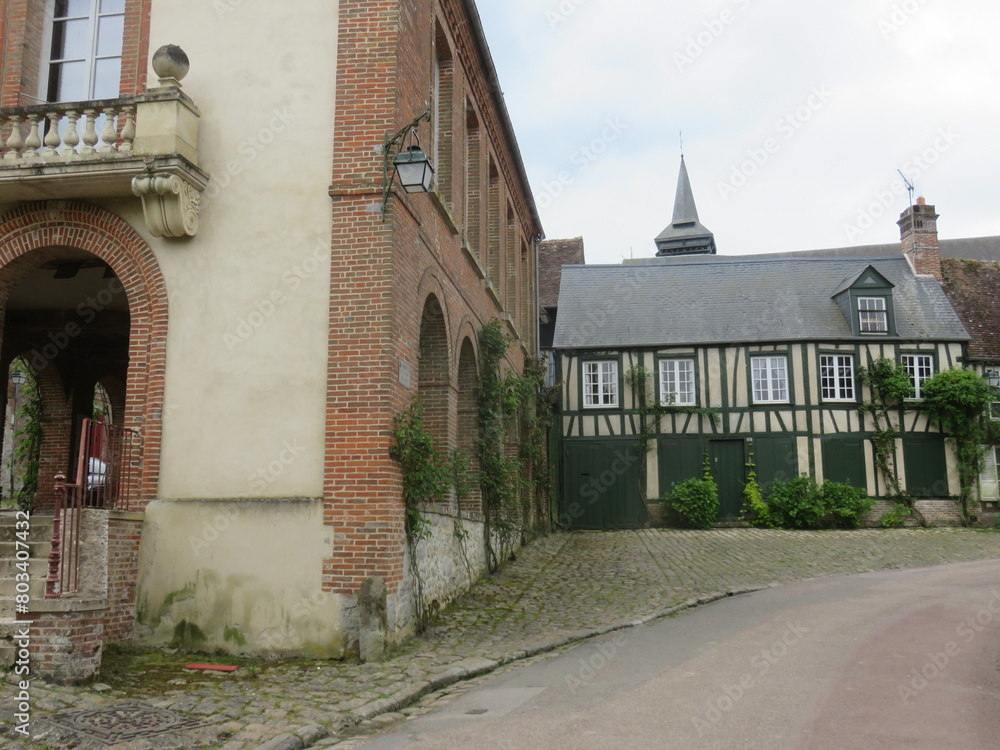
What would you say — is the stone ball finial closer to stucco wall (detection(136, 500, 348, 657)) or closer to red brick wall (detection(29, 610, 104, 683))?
stucco wall (detection(136, 500, 348, 657))

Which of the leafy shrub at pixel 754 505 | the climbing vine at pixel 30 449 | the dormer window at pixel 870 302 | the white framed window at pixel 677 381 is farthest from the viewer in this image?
the dormer window at pixel 870 302

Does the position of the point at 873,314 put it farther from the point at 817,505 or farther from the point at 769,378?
the point at 817,505

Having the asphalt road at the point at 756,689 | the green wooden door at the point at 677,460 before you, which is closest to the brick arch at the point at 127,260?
the asphalt road at the point at 756,689

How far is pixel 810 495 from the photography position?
21594 millimetres

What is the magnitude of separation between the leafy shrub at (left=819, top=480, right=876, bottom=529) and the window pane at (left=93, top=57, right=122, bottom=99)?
58.8 feet

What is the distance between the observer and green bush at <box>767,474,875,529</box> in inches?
846

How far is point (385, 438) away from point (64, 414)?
823 centimetres

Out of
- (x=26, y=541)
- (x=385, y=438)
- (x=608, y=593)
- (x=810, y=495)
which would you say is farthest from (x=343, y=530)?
(x=810, y=495)

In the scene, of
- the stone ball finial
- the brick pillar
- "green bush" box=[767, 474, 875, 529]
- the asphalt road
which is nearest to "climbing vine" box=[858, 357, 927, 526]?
"green bush" box=[767, 474, 875, 529]

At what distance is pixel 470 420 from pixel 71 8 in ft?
22.5

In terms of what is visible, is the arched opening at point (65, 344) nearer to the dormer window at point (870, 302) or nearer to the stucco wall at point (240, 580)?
the stucco wall at point (240, 580)

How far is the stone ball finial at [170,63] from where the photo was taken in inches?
325

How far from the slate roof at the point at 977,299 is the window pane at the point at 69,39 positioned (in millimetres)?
21781

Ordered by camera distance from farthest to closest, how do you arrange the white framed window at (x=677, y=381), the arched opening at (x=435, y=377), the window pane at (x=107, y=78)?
the white framed window at (x=677, y=381), the arched opening at (x=435, y=377), the window pane at (x=107, y=78)
